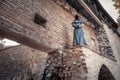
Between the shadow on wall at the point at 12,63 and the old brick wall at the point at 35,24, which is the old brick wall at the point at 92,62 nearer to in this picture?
the old brick wall at the point at 35,24

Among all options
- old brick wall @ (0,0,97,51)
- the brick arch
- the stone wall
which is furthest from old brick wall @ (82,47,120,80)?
old brick wall @ (0,0,97,51)

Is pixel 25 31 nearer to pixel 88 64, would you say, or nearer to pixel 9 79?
pixel 88 64

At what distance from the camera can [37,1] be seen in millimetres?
5266

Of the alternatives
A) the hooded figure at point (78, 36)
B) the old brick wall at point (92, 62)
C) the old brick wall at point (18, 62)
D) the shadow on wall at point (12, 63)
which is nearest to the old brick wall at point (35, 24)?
Answer: the hooded figure at point (78, 36)

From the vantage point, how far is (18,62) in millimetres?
10398

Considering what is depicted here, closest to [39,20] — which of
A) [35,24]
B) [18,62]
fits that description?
[35,24]

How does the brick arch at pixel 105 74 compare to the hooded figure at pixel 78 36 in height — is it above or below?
below

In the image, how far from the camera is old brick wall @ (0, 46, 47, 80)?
800 centimetres

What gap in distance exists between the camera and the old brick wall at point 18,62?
8000 mm

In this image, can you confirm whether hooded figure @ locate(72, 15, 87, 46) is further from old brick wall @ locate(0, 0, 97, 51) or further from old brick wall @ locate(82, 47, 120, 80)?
old brick wall @ locate(82, 47, 120, 80)

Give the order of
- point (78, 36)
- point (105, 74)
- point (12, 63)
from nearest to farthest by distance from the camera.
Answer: point (78, 36) → point (105, 74) → point (12, 63)

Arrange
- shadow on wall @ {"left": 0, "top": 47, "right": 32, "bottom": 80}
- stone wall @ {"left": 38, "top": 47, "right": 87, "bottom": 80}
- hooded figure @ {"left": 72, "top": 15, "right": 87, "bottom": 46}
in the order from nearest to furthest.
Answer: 1. stone wall @ {"left": 38, "top": 47, "right": 87, "bottom": 80}
2. hooded figure @ {"left": 72, "top": 15, "right": 87, "bottom": 46}
3. shadow on wall @ {"left": 0, "top": 47, "right": 32, "bottom": 80}

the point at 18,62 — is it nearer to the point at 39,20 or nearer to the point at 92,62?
the point at 39,20

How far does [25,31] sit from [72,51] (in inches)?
84.3
